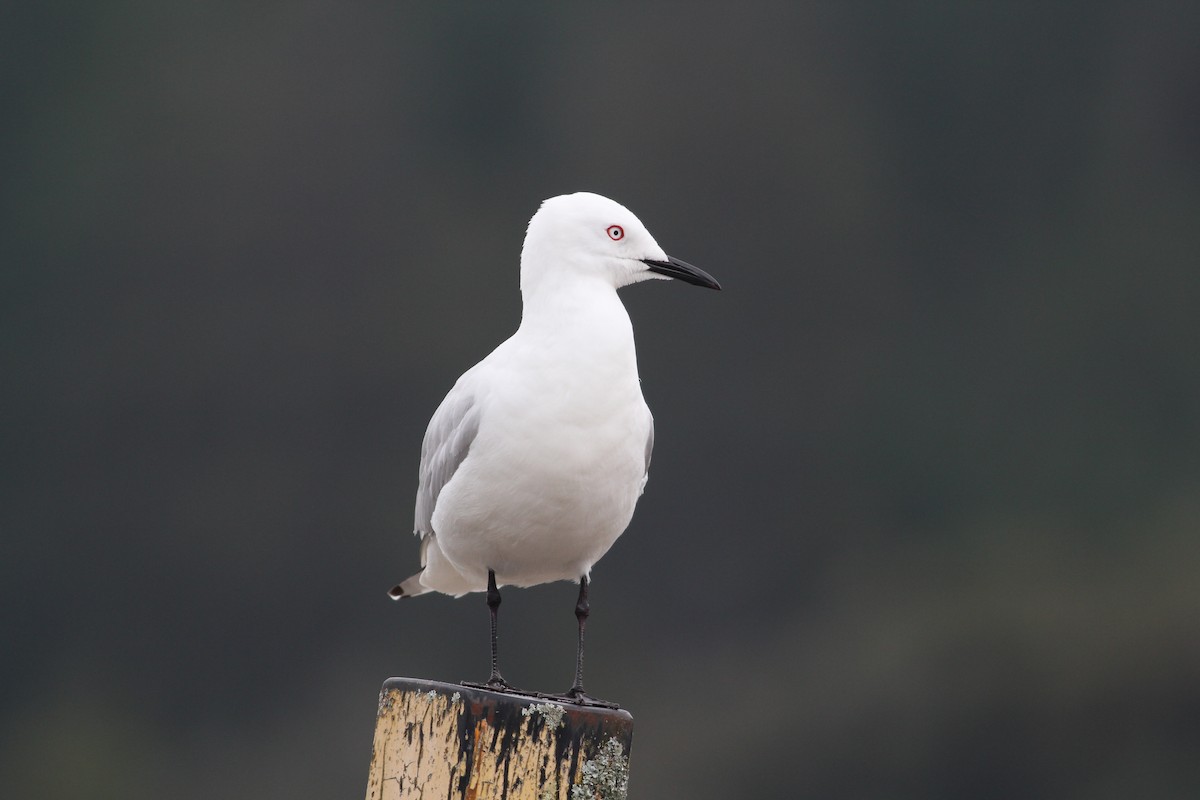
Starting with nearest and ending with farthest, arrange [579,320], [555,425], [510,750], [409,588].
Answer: [510,750] → [555,425] → [579,320] → [409,588]

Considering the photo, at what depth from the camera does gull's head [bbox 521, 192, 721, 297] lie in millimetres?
3199

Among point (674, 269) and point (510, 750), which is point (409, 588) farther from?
point (510, 750)

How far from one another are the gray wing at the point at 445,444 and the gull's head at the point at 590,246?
31 centimetres

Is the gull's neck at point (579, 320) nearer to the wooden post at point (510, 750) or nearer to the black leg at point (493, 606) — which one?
the black leg at point (493, 606)

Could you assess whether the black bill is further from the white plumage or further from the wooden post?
the wooden post

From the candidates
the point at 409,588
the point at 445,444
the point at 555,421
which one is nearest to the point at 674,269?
the point at 555,421

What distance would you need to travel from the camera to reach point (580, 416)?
2.96 m

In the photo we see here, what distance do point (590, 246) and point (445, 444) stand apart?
55 centimetres

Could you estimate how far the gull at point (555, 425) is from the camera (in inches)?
116

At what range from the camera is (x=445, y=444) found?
10.6 feet

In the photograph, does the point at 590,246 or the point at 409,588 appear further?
the point at 409,588

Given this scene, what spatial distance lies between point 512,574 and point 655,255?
78 centimetres

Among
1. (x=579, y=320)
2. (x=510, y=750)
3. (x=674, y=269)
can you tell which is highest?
(x=674, y=269)

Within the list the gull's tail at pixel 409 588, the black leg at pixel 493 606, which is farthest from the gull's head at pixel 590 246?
the gull's tail at pixel 409 588
